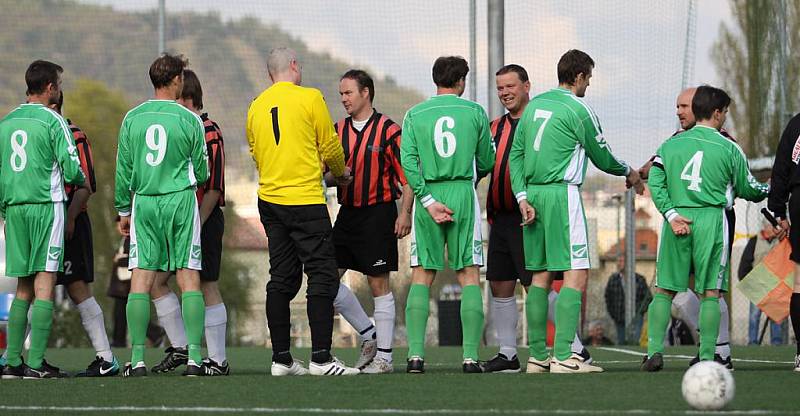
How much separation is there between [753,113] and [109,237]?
1213 centimetres

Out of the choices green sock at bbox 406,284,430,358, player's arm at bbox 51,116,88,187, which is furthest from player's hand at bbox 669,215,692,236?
player's arm at bbox 51,116,88,187

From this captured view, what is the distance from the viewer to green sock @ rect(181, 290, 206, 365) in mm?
8297

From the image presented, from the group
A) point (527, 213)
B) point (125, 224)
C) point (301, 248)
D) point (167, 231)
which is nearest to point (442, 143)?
point (527, 213)

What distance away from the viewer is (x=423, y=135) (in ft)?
27.2

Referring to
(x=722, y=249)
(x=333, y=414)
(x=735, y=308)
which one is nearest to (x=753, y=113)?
(x=735, y=308)

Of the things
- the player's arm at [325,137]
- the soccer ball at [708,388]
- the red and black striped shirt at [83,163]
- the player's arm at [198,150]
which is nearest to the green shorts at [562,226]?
the player's arm at [325,137]

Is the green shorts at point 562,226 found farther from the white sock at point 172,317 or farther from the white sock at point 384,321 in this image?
the white sock at point 172,317

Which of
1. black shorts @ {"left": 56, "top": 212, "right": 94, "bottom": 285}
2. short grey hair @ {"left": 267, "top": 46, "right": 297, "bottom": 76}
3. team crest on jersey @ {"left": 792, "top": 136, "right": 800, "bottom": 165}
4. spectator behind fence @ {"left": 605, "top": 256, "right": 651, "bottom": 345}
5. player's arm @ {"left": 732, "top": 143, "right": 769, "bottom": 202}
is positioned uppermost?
short grey hair @ {"left": 267, "top": 46, "right": 297, "bottom": 76}

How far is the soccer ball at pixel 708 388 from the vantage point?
18.8 ft

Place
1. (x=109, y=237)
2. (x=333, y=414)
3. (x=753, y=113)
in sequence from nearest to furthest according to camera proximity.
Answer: (x=333, y=414)
(x=753, y=113)
(x=109, y=237)

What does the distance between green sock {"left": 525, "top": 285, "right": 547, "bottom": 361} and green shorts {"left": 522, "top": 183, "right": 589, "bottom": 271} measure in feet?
0.71

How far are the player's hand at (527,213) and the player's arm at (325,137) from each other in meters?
1.12

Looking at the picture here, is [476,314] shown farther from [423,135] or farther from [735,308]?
[735,308]

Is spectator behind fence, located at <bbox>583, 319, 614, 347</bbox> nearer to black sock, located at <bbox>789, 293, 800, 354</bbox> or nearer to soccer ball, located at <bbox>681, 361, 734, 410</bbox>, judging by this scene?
black sock, located at <bbox>789, 293, 800, 354</bbox>
